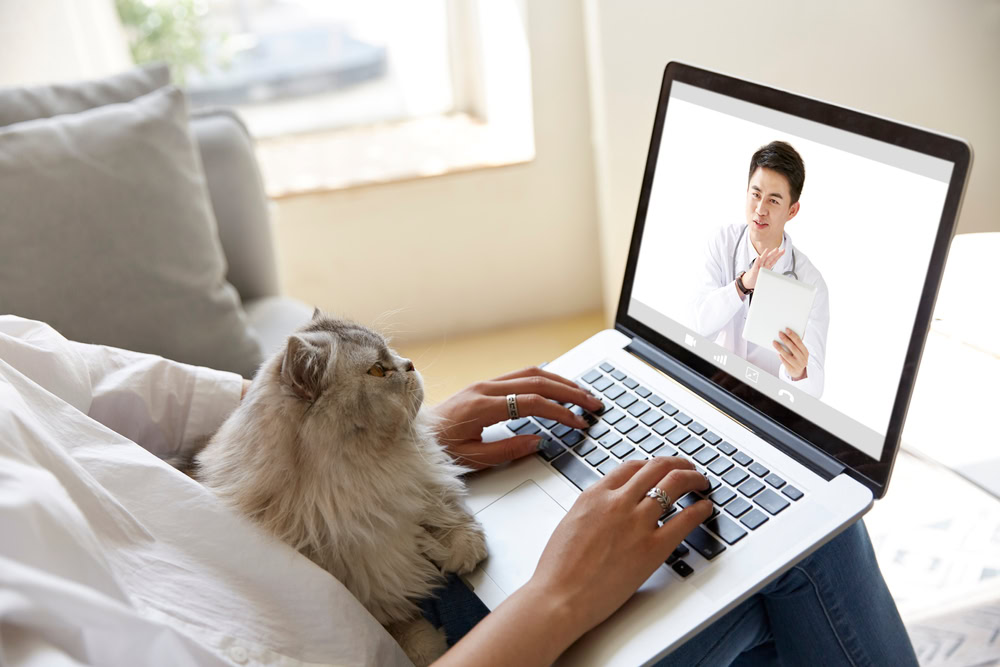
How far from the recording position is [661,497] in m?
0.81

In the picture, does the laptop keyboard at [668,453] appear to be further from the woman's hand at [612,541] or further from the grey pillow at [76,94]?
the grey pillow at [76,94]

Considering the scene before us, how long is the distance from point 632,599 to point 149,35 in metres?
2.25

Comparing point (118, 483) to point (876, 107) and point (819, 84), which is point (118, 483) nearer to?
point (819, 84)

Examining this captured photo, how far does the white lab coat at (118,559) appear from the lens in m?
0.58

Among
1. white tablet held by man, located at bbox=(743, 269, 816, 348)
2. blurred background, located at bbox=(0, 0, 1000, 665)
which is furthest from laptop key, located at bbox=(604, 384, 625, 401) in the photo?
blurred background, located at bbox=(0, 0, 1000, 665)

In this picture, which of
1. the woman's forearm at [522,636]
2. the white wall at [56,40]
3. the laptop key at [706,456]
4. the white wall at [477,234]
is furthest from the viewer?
the white wall at [477,234]

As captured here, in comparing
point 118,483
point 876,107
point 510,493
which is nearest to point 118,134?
point 118,483

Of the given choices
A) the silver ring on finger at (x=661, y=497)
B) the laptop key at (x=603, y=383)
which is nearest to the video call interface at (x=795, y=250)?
the laptop key at (x=603, y=383)

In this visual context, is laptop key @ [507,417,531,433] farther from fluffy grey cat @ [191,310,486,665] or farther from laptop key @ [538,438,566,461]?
fluffy grey cat @ [191,310,486,665]

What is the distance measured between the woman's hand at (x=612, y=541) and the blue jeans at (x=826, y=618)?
0.14 m

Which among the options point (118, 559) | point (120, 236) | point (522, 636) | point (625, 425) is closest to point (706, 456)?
point (625, 425)

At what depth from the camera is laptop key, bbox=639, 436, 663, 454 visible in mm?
970

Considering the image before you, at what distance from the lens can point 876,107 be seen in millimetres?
2221

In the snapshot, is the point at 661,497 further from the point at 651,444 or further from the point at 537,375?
the point at 537,375
